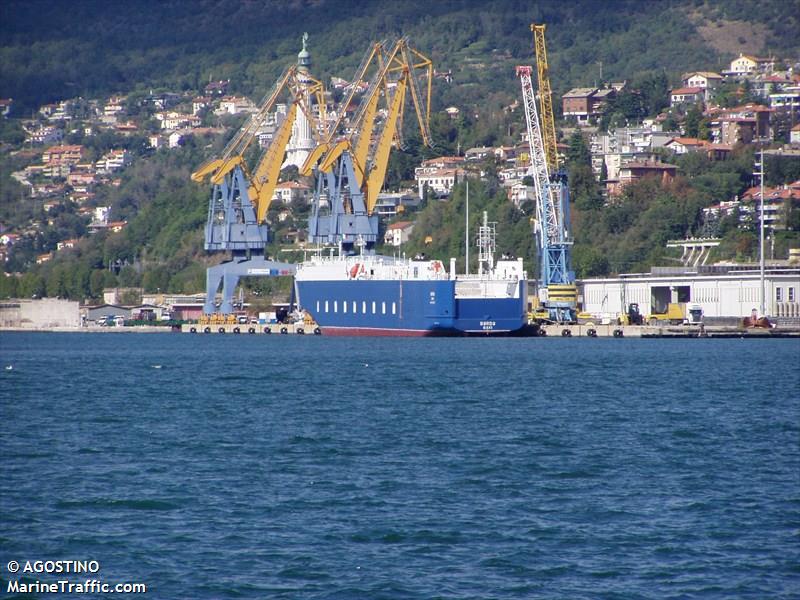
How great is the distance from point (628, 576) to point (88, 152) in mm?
157866

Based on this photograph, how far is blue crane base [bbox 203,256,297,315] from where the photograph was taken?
251 ft

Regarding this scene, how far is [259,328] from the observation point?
7775 centimetres

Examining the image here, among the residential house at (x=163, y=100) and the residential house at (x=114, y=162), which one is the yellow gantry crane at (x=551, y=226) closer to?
the residential house at (x=114, y=162)

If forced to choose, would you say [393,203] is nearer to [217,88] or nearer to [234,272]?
[234,272]

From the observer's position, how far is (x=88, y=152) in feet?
547

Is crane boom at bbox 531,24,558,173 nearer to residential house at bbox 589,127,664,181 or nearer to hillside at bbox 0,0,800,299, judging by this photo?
hillside at bbox 0,0,800,299

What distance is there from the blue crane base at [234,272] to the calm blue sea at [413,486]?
39.5 metres

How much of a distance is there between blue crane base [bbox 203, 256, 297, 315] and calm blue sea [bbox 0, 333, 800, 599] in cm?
3951

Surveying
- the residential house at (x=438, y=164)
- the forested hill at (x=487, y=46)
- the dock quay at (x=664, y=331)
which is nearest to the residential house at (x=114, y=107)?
the forested hill at (x=487, y=46)

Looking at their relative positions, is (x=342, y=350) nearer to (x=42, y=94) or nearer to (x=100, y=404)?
(x=100, y=404)

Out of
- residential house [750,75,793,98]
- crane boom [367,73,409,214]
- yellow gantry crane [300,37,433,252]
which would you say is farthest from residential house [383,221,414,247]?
residential house [750,75,793,98]

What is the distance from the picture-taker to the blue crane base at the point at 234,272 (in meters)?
76.4

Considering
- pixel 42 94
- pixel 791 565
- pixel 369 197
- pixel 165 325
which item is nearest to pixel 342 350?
pixel 369 197

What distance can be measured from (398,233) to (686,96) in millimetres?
40023
